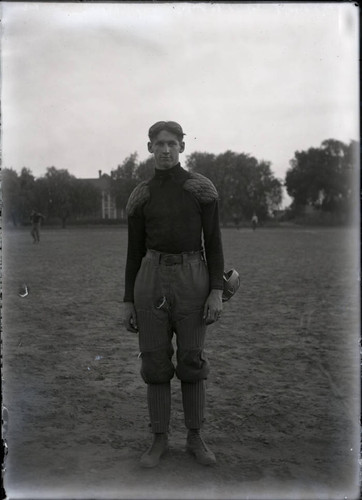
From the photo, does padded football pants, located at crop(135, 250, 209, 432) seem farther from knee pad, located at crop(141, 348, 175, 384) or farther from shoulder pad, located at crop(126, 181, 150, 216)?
shoulder pad, located at crop(126, 181, 150, 216)

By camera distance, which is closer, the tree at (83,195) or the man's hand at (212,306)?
the man's hand at (212,306)

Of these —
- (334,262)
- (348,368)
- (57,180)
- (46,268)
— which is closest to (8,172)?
(57,180)

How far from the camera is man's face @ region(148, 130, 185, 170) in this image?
10.1 feet

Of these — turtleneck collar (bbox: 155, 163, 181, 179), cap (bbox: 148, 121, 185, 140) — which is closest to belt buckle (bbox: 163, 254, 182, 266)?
turtleneck collar (bbox: 155, 163, 181, 179)

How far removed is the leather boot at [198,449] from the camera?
316cm

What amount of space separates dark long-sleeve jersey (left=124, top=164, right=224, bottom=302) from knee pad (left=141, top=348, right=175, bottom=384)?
0.36 meters

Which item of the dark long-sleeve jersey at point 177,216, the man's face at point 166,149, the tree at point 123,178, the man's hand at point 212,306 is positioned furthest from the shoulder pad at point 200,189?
the tree at point 123,178

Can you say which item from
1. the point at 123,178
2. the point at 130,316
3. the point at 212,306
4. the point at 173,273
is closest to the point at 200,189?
the point at 173,273

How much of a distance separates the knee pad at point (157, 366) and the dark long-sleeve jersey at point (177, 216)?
358 millimetres

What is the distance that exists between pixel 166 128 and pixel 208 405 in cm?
211

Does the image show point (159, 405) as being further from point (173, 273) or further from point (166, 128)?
point (166, 128)

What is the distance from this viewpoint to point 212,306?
3.15 metres

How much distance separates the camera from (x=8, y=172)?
327 centimetres

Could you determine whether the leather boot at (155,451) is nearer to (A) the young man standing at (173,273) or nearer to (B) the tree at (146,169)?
(A) the young man standing at (173,273)
